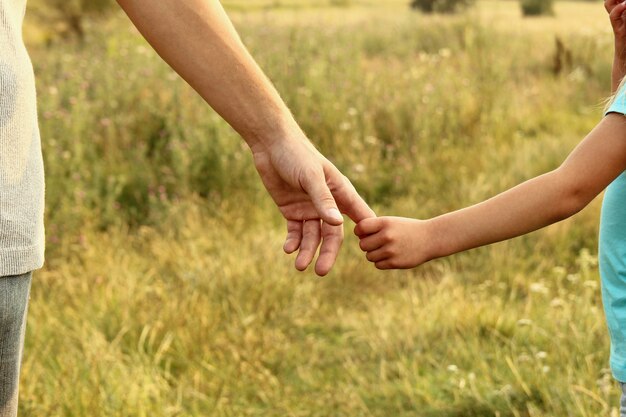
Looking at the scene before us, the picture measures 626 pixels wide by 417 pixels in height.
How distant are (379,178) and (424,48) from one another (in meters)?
4.92

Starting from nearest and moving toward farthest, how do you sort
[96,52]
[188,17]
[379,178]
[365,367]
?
[188,17], [365,367], [379,178], [96,52]

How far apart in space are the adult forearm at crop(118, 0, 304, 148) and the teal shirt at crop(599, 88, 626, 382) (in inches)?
29.4

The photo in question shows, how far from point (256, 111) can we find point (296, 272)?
219 centimetres

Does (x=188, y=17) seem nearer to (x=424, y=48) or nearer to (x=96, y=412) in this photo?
(x=96, y=412)

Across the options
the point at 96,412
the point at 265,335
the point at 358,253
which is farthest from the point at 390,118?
the point at 96,412

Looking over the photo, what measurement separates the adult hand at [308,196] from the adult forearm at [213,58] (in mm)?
59

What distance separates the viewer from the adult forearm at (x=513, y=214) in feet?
6.51

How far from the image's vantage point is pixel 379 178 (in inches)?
219

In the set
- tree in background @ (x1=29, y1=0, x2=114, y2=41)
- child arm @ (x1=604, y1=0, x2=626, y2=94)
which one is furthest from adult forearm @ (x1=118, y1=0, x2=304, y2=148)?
tree in background @ (x1=29, y1=0, x2=114, y2=41)

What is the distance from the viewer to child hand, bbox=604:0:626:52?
217cm

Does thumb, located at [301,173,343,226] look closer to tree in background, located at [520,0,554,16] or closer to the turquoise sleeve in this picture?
the turquoise sleeve

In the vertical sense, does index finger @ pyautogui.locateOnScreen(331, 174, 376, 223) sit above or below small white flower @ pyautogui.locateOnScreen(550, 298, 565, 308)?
above

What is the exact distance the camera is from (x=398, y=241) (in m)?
2.14

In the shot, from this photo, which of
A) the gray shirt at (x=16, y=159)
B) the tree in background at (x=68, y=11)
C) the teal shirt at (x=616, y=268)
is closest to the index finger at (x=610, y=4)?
the teal shirt at (x=616, y=268)
